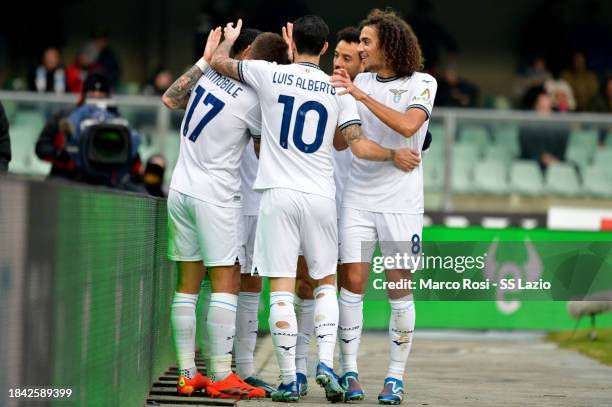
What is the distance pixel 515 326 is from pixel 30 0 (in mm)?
12942

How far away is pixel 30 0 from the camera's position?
2350 centimetres

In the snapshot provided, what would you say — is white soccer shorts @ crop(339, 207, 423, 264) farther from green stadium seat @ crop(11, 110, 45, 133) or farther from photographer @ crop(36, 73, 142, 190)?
green stadium seat @ crop(11, 110, 45, 133)

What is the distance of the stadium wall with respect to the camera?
3.97 meters

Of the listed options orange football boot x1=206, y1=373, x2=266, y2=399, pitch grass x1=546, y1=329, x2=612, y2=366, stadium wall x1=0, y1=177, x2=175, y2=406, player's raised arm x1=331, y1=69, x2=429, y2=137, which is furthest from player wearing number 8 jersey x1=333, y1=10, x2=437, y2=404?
pitch grass x1=546, y1=329, x2=612, y2=366

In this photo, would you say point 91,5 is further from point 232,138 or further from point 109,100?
point 232,138

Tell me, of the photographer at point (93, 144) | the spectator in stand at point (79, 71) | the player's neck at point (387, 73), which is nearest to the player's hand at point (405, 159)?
the player's neck at point (387, 73)

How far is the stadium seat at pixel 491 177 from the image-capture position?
18016 millimetres

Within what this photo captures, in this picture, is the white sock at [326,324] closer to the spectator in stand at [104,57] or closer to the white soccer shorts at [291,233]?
the white soccer shorts at [291,233]

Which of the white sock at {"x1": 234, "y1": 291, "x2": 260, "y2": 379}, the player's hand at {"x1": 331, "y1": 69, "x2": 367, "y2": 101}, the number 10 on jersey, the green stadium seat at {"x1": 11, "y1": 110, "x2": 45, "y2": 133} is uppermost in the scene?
the green stadium seat at {"x1": 11, "y1": 110, "x2": 45, "y2": 133}

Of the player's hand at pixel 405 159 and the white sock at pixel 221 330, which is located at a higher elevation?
the player's hand at pixel 405 159

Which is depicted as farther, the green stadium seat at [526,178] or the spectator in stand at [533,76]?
the spectator in stand at [533,76]

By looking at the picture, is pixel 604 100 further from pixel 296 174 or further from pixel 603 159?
pixel 296 174

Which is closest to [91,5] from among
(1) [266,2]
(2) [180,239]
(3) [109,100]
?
(1) [266,2]

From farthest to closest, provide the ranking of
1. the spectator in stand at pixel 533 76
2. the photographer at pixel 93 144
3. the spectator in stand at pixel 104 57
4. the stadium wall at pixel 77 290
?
the spectator in stand at pixel 533 76
the spectator in stand at pixel 104 57
the photographer at pixel 93 144
the stadium wall at pixel 77 290
